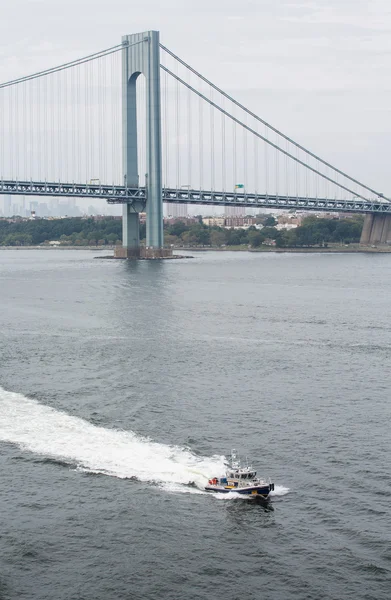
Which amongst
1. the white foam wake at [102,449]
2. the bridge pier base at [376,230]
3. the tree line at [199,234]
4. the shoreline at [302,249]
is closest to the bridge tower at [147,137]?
the bridge pier base at [376,230]

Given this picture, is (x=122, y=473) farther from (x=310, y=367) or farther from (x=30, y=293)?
(x=30, y=293)

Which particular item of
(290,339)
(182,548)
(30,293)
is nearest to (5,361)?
(290,339)

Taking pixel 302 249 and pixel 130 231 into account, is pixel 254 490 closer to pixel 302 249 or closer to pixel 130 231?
pixel 130 231

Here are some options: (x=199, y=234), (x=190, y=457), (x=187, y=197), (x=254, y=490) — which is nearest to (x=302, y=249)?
(x=199, y=234)

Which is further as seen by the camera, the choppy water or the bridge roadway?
the bridge roadway

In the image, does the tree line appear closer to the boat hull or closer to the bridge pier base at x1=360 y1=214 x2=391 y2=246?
the bridge pier base at x1=360 y1=214 x2=391 y2=246

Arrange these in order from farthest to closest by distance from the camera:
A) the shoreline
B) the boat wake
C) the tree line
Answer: the tree line < the shoreline < the boat wake

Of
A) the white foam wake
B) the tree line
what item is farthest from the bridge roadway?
the white foam wake
